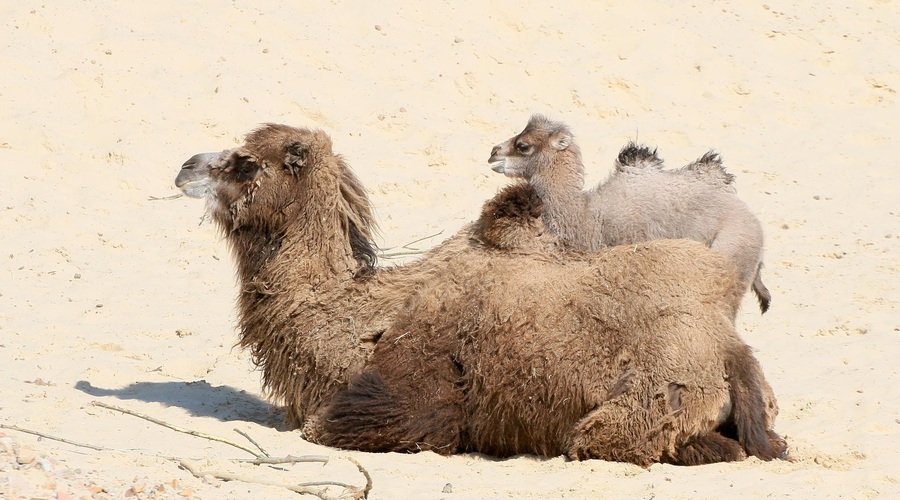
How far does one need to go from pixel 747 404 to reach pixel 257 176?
294cm

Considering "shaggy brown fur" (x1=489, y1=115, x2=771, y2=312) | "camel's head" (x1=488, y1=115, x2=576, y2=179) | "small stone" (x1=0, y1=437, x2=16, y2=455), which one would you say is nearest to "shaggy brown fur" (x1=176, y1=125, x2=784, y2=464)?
"shaggy brown fur" (x1=489, y1=115, x2=771, y2=312)

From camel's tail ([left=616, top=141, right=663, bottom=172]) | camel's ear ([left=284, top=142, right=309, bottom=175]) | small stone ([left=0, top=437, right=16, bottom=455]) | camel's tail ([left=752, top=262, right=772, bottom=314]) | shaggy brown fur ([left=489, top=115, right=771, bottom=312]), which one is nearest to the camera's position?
small stone ([left=0, top=437, right=16, bottom=455])

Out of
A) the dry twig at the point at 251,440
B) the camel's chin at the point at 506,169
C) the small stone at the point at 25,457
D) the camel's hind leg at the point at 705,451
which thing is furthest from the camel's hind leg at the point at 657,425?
the camel's chin at the point at 506,169

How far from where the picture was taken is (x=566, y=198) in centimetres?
885

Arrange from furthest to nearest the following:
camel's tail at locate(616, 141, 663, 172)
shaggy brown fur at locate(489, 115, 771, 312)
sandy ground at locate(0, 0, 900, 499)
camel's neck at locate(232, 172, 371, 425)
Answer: camel's tail at locate(616, 141, 663, 172), shaggy brown fur at locate(489, 115, 771, 312), camel's neck at locate(232, 172, 371, 425), sandy ground at locate(0, 0, 900, 499)

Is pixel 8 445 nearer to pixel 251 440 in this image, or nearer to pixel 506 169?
pixel 251 440

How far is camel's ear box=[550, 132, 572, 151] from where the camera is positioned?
29.9 feet

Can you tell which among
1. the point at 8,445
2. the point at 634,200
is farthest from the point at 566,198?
the point at 8,445

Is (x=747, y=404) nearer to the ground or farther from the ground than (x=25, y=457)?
farther from the ground

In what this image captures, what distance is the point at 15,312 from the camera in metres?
9.27

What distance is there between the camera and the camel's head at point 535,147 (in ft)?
29.9

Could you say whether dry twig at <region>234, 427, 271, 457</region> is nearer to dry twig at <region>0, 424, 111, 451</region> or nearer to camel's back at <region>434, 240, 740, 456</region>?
dry twig at <region>0, 424, 111, 451</region>

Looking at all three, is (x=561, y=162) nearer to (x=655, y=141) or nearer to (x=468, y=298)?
(x=468, y=298)

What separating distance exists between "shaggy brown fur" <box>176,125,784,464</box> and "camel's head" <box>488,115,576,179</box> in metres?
1.97
